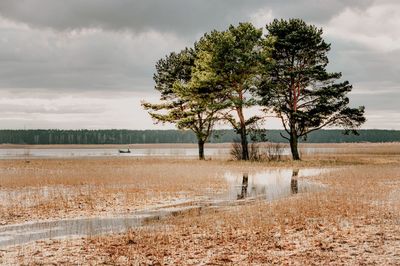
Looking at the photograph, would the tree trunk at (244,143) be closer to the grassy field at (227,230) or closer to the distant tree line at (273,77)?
the distant tree line at (273,77)

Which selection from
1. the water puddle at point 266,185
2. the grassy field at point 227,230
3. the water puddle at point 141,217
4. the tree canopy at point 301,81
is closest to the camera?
the grassy field at point 227,230

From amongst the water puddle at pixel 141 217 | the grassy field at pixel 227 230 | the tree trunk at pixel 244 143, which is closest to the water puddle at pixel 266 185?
the water puddle at pixel 141 217

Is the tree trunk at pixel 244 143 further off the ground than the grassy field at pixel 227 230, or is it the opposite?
the tree trunk at pixel 244 143

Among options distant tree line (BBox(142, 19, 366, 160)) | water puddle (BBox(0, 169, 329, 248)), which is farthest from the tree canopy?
water puddle (BBox(0, 169, 329, 248))

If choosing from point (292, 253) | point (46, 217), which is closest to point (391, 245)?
point (292, 253)

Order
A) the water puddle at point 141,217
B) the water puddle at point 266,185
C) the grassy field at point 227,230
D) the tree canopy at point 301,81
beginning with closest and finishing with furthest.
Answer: the grassy field at point 227,230, the water puddle at point 141,217, the water puddle at point 266,185, the tree canopy at point 301,81

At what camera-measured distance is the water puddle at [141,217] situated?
13.2 meters

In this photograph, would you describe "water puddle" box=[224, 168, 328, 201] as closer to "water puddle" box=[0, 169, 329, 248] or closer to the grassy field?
"water puddle" box=[0, 169, 329, 248]

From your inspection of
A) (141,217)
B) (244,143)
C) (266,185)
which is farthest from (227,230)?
(244,143)

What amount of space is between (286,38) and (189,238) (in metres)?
36.4

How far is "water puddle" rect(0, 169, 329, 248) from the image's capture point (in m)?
13.2

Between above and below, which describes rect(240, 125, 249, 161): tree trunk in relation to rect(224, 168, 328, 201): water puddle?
Answer: above

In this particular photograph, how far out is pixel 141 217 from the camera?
16.0m

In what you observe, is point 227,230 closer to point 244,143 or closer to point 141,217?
point 141,217
